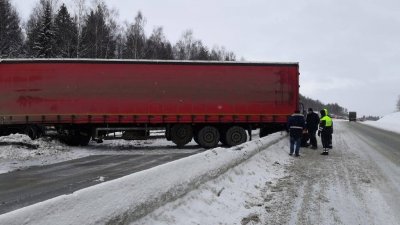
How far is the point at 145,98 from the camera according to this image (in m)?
18.4

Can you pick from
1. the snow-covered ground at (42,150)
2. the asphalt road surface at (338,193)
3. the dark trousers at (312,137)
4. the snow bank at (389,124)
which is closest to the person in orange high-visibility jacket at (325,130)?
the dark trousers at (312,137)

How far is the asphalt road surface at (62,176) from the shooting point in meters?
8.16

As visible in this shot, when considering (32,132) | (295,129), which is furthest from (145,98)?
(295,129)

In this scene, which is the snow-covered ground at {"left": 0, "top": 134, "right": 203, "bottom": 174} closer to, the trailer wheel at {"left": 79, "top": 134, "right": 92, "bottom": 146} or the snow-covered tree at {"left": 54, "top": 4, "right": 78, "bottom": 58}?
the trailer wheel at {"left": 79, "top": 134, "right": 92, "bottom": 146}

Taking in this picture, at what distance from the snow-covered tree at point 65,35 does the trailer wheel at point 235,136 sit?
111 feet

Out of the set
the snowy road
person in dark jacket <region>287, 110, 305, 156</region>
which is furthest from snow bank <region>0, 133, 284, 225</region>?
person in dark jacket <region>287, 110, 305, 156</region>

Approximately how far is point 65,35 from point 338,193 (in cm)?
4628

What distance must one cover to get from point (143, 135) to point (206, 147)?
271 cm

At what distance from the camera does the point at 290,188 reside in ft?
29.1

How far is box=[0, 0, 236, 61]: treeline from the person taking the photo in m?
49.8

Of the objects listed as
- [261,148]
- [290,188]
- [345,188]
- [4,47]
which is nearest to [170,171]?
[290,188]

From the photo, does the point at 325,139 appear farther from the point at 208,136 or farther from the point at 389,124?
the point at 389,124

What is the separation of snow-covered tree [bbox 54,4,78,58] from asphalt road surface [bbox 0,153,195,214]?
3558 cm

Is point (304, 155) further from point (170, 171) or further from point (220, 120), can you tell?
point (170, 171)
